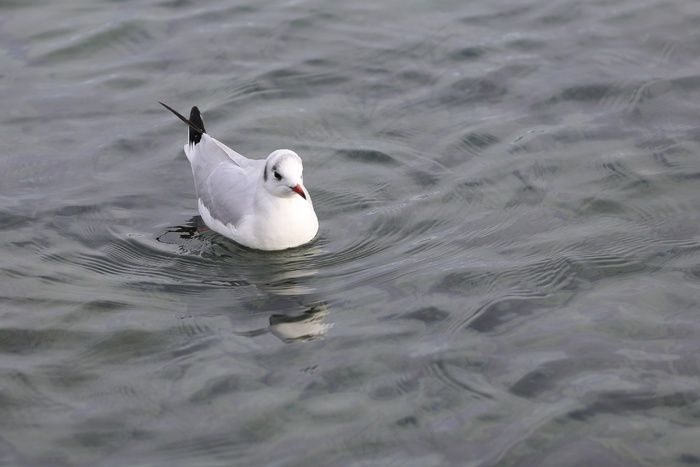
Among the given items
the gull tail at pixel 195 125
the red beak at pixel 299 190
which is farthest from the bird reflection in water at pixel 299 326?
the gull tail at pixel 195 125

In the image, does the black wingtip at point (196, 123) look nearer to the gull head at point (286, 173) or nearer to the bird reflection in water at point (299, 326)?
the gull head at point (286, 173)

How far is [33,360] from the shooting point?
6.63 m

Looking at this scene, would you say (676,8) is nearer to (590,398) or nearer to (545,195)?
(545,195)

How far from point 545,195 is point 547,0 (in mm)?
4356

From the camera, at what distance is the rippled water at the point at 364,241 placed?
19.5 ft

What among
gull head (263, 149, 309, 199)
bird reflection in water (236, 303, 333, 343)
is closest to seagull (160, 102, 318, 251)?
gull head (263, 149, 309, 199)

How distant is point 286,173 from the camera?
7820 mm

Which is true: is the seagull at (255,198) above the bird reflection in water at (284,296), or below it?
above

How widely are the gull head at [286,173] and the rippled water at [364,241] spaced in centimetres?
53

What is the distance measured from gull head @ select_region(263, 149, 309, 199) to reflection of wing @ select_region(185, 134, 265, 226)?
39cm

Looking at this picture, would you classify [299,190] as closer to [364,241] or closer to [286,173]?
[286,173]

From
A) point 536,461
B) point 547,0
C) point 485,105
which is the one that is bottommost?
point 536,461

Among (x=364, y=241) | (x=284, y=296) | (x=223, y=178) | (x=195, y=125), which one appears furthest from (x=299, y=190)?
(x=195, y=125)

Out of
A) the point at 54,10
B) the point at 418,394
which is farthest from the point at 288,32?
the point at 418,394
